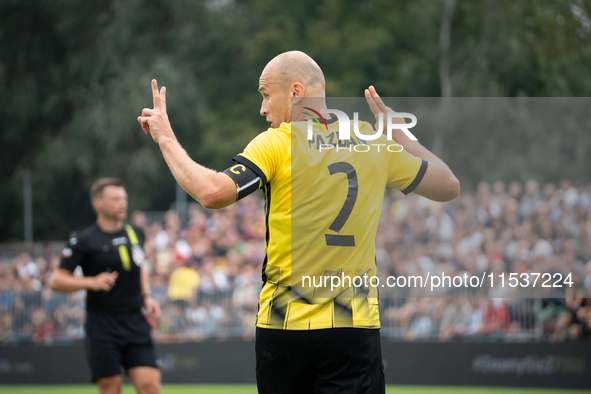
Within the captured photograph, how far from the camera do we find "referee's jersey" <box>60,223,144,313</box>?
21.1 feet

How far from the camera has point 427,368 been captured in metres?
11.4

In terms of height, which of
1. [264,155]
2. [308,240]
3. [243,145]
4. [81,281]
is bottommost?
[81,281]

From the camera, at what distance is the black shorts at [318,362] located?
293 centimetres

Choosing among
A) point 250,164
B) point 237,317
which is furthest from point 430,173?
point 237,317

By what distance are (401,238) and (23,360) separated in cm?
736

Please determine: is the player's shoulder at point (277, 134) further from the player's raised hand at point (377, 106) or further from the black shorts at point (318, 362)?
the black shorts at point (318, 362)

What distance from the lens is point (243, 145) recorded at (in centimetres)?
2777

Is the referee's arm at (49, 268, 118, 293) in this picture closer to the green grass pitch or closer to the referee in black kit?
the referee in black kit

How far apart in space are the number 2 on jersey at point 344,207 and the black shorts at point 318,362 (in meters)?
0.39

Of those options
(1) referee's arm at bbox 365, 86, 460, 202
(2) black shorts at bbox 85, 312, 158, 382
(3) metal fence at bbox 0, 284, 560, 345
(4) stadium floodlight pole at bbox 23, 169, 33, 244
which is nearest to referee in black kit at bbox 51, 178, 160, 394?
(2) black shorts at bbox 85, 312, 158, 382

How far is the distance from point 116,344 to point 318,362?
149 inches

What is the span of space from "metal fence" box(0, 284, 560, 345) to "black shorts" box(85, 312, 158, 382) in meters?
5.89

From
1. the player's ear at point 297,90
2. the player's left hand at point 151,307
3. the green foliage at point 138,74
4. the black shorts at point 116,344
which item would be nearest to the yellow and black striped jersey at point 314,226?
the player's ear at point 297,90

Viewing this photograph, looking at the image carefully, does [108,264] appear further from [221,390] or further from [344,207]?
[221,390]
